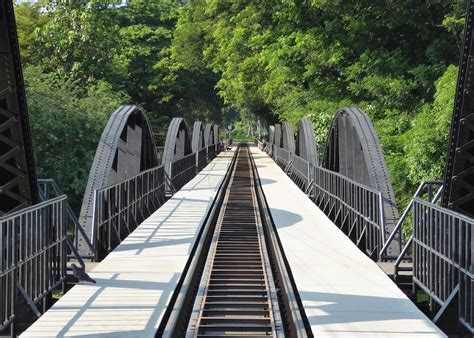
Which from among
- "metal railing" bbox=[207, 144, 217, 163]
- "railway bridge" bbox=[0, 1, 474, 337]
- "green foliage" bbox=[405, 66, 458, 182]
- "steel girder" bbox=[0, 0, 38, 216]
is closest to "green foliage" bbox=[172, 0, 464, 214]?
"green foliage" bbox=[405, 66, 458, 182]

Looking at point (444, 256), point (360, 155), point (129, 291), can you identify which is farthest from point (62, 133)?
point (444, 256)

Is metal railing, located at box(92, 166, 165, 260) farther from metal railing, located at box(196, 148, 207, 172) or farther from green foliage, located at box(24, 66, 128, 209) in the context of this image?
metal railing, located at box(196, 148, 207, 172)

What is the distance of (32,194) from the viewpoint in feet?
28.4

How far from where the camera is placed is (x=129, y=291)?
8.79 metres

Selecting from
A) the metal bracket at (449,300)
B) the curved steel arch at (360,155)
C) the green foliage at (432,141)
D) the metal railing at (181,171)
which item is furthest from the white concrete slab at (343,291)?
the metal railing at (181,171)

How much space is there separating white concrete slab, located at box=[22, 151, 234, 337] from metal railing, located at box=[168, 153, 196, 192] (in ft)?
35.0

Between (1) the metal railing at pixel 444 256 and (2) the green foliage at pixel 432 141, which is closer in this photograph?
(1) the metal railing at pixel 444 256

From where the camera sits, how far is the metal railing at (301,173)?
26234mm

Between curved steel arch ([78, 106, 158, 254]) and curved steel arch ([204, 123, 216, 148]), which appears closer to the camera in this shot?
curved steel arch ([78, 106, 158, 254])

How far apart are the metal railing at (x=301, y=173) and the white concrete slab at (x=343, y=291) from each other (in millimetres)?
10992

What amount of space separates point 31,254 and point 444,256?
479cm

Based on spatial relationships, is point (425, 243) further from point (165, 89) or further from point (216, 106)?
point (216, 106)

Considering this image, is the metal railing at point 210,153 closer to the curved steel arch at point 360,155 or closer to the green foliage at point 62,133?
the green foliage at point 62,133

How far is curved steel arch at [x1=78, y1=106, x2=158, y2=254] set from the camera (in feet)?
41.0
